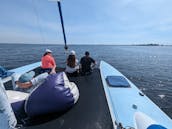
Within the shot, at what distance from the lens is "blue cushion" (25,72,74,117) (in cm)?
222

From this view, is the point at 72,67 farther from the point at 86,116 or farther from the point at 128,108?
the point at 86,116

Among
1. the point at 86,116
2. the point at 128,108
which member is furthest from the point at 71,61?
the point at 86,116

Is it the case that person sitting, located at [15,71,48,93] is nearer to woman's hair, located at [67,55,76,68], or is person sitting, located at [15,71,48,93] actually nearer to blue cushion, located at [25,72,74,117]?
blue cushion, located at [25,72,74,117]

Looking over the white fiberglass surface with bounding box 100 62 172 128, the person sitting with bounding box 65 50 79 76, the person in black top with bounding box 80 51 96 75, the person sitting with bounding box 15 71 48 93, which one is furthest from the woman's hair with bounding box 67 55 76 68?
the person sitting with bounding box 15 71 48 93

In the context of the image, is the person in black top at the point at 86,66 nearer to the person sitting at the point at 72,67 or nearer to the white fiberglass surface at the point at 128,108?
the person sitting at the point at 72,67

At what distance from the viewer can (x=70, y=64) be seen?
4.69 m

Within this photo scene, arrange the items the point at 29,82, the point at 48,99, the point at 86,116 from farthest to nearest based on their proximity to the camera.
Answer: the point at 29,82 → the point at 86,116 → the point at 48,99

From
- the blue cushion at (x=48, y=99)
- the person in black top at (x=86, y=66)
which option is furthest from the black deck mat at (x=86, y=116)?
the person in black top at (x=86, y=66)

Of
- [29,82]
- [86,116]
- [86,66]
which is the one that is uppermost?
[29,82]

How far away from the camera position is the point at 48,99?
2.21 m

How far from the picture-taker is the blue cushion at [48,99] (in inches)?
87.4

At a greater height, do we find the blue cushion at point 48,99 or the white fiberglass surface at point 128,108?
the blue cushion at point 48,99

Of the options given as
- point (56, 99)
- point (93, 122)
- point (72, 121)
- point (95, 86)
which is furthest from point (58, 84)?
point (95, 86)

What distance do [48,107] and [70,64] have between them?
251cm
